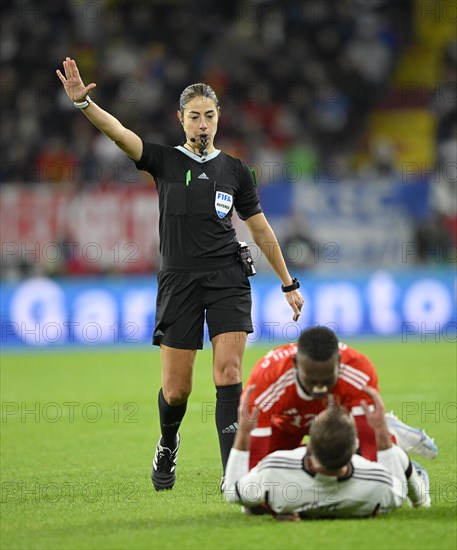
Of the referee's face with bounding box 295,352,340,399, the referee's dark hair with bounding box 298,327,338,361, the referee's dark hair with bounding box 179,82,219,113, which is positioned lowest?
the referee's face with bounding box 295,352,340,399

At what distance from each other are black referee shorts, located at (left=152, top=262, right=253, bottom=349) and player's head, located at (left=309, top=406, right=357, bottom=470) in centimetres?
154

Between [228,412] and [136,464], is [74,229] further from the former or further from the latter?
[228,412]

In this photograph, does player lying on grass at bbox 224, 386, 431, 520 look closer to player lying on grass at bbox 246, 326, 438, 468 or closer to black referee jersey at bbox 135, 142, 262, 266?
player lying on grass at bbox 246, 326, 438, 468

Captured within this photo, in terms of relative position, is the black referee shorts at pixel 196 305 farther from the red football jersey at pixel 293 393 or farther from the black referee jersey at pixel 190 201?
the red football jersey at pixel 293 393

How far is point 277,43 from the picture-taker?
23.0 metres

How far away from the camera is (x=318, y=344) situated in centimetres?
522

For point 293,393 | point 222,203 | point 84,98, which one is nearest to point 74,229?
point 222,203

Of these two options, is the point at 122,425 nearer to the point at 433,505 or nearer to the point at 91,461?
the point at 91,461

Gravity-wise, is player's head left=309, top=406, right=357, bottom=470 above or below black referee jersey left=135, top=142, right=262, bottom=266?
below

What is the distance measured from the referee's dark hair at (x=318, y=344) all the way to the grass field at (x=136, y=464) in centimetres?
80

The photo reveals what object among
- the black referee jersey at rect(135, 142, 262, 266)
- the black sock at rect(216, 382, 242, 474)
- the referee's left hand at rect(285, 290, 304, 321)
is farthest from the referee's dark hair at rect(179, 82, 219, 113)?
the black sock at rect(216, 382, 242, 474)

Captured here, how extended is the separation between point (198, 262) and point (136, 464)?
6.73 ft

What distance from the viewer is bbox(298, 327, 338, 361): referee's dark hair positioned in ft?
17.0

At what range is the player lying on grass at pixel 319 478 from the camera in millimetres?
5207
